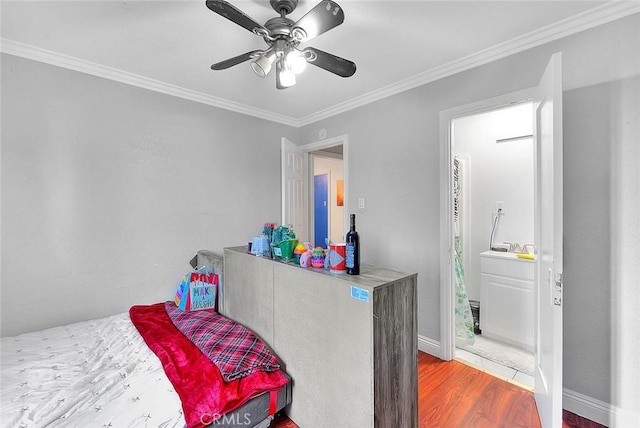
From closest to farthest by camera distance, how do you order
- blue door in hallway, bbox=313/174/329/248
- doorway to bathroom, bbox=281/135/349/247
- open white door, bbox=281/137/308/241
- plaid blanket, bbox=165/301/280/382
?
1. plaid blanket, bbox=165/301/280/382
2. doorway to bathroom, bbox=281/135/349/247
3. open white door, bbox=281/137/308/241
4. blue door in hallway, bbox=313/174/329/248

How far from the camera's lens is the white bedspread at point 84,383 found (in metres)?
1.22

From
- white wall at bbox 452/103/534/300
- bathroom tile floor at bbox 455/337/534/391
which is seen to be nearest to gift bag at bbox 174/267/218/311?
bathroom tile floor at bbox 455/337/534/391

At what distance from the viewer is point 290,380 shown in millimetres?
1633

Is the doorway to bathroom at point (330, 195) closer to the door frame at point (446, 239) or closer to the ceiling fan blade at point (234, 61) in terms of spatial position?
the door frame at point (446, 239)

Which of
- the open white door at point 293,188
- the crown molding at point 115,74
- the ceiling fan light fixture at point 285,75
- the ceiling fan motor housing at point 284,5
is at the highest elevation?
the crown molding at point 115,74

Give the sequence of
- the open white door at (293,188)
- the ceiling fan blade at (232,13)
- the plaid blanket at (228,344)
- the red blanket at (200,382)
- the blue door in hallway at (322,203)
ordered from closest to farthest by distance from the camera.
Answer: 1. the ceiling fan blade at (232,13)
2. the red blanket at (200,382)
3. the plaid blanket at (228,344)
4. the open white door at (293,188)
5. the blue door in hallway at (322,203)

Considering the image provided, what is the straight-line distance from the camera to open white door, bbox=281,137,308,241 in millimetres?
3520

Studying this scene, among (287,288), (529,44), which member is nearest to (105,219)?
(287,288)

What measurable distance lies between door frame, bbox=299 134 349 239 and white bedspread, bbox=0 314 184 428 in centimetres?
219

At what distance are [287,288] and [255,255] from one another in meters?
0.44

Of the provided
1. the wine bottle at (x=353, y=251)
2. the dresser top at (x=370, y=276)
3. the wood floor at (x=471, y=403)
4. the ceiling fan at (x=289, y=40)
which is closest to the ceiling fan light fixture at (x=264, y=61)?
the ceiling fan at (x=289, y=40)

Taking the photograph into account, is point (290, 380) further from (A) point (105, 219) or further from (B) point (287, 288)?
(A) point (105, 219)

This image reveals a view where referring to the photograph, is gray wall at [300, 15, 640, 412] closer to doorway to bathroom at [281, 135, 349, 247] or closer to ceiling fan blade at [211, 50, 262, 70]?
doorway to bathroom at [281, 135, 349, 247]

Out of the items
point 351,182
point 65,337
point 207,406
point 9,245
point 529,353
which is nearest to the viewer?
point 207,406
